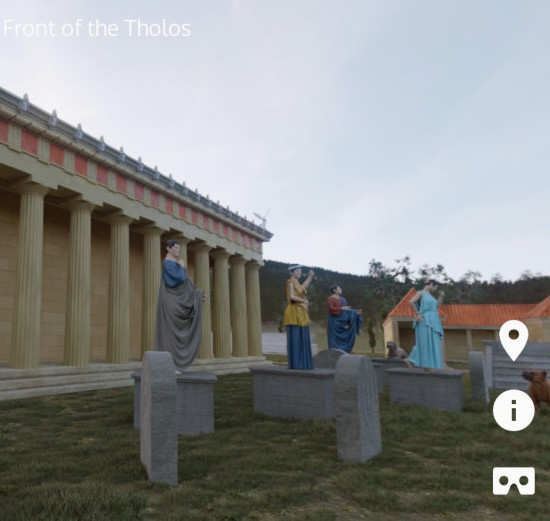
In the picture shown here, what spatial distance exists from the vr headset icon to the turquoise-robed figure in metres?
4.74

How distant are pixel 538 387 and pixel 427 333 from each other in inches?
97.8

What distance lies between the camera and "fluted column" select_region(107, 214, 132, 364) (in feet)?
54.7

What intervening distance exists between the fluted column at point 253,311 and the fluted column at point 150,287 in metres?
9.99

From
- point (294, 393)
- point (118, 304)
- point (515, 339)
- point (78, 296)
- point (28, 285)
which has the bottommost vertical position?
point (294, 393)

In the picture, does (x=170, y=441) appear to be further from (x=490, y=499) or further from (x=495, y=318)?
(x=495, y=318)

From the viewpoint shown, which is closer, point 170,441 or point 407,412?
point 170,441

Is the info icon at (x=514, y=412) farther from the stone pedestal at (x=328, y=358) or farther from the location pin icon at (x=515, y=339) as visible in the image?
the stone pedestal at (x=328, y=358)

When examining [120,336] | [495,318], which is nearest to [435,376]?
[120,336]

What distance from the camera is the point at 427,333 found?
994 cm

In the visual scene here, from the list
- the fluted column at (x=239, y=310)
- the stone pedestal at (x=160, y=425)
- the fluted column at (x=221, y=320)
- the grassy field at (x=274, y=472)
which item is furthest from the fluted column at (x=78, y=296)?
the fluted column at (x=239, y=310)

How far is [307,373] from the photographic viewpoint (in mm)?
8680

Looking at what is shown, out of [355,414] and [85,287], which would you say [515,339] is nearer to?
[355,414]

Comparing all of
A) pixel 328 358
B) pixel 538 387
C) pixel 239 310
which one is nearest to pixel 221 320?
pixel 239 310

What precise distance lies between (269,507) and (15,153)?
548 inches
